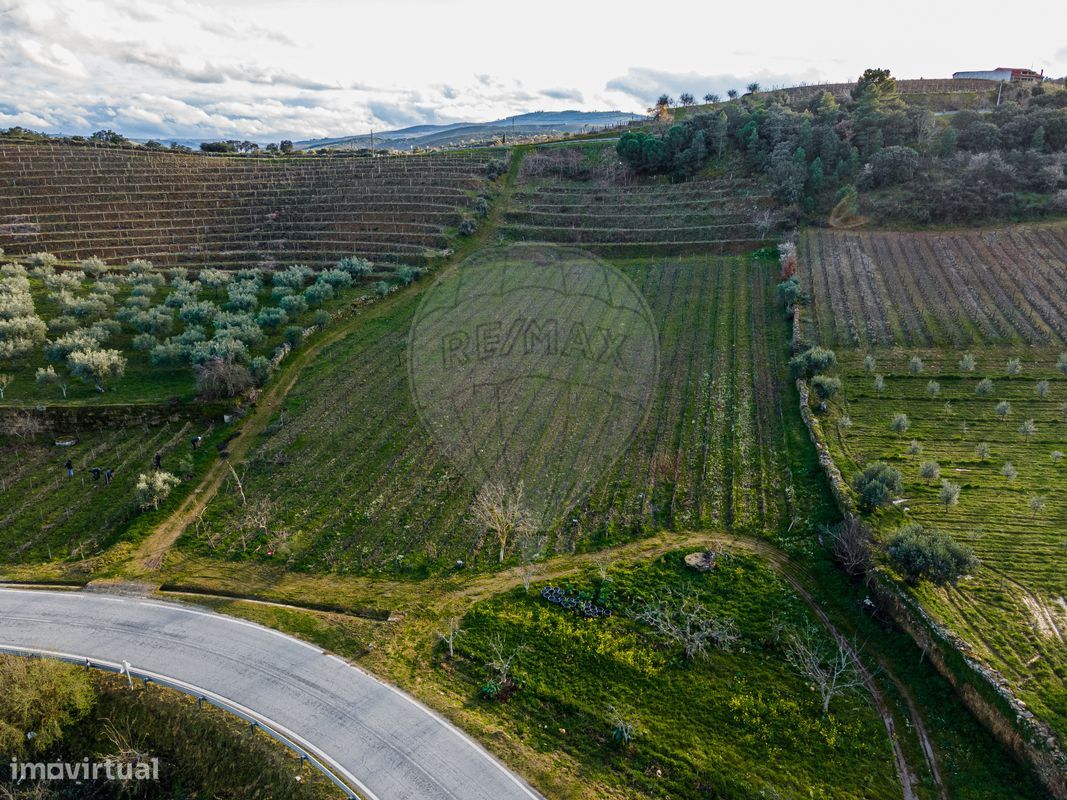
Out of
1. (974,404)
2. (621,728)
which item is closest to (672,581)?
(621,728)

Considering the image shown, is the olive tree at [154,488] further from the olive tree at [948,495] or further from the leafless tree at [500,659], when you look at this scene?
the olive tree at [948,495]

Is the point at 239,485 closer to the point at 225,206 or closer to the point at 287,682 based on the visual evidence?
the point at 287,682

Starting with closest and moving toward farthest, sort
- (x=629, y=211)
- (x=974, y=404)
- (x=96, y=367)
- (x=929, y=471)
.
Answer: (x=929, y=471) → (x=974, y=404) → (x=96, y=367) → (x=629, y=211)

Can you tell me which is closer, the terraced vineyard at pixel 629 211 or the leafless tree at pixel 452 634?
the leafless tree at pixel 452 634

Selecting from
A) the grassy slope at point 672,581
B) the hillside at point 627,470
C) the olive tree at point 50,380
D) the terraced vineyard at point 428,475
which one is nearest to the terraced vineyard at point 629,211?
the hillside at point 627,470

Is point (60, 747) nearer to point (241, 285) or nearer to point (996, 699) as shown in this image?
point (996, 699)
